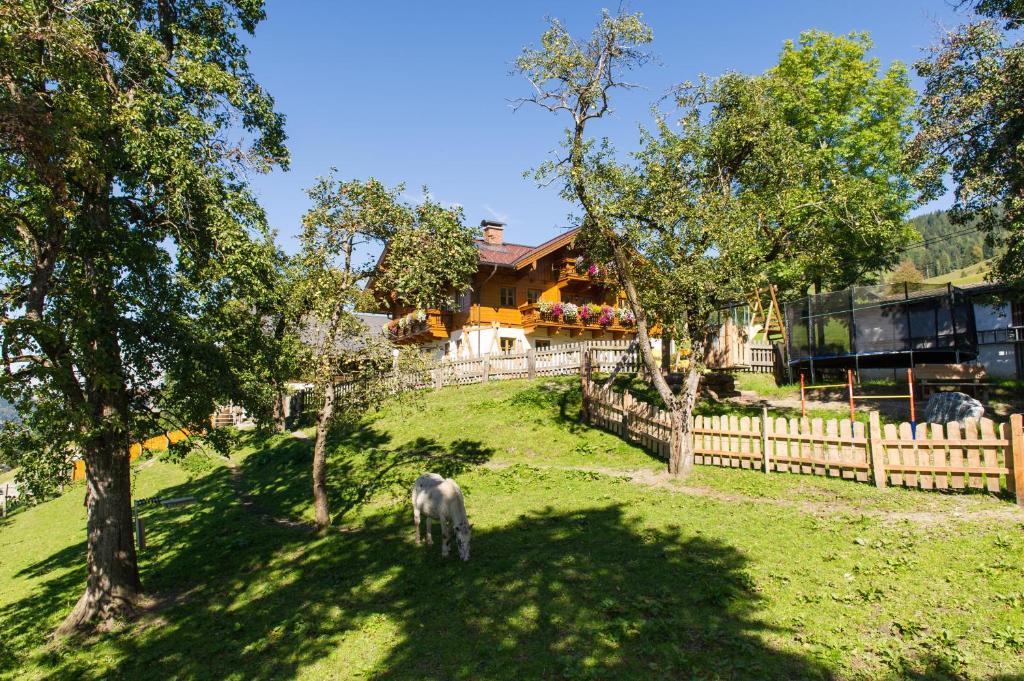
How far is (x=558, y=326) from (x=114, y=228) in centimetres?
2800

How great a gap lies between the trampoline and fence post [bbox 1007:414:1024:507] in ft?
35.2

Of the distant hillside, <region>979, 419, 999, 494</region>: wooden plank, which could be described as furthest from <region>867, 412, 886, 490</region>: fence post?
the distant hillside

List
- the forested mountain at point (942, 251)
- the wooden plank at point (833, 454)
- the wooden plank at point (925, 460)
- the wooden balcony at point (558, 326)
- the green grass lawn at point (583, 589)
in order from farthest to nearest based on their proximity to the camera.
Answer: the forested mountain at point (942, 251) < the wooden balcony at point (558, 326) < the wooden plank at point (833, 454) < the wooden plank at point (925, 460) < the green grass lawn at point (583, 589)

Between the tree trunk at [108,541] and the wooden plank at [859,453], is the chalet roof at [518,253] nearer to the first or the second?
the wooden plank at [859,453]

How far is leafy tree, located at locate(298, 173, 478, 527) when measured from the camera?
14266 mm

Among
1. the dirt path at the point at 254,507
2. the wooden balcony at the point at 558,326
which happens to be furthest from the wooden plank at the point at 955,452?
the wooden balcony at the point at 558,326

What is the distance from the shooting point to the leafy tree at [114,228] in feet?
28.7

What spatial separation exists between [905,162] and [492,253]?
81.4ft

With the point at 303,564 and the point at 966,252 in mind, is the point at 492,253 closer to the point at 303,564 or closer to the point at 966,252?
the point at 303,564

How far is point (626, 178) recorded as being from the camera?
16.2m

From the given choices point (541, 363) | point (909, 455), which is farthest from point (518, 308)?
point (909, 455)

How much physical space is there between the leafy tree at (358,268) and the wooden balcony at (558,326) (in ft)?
69.9

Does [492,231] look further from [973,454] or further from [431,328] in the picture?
[973,454]

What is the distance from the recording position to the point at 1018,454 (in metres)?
10.7
